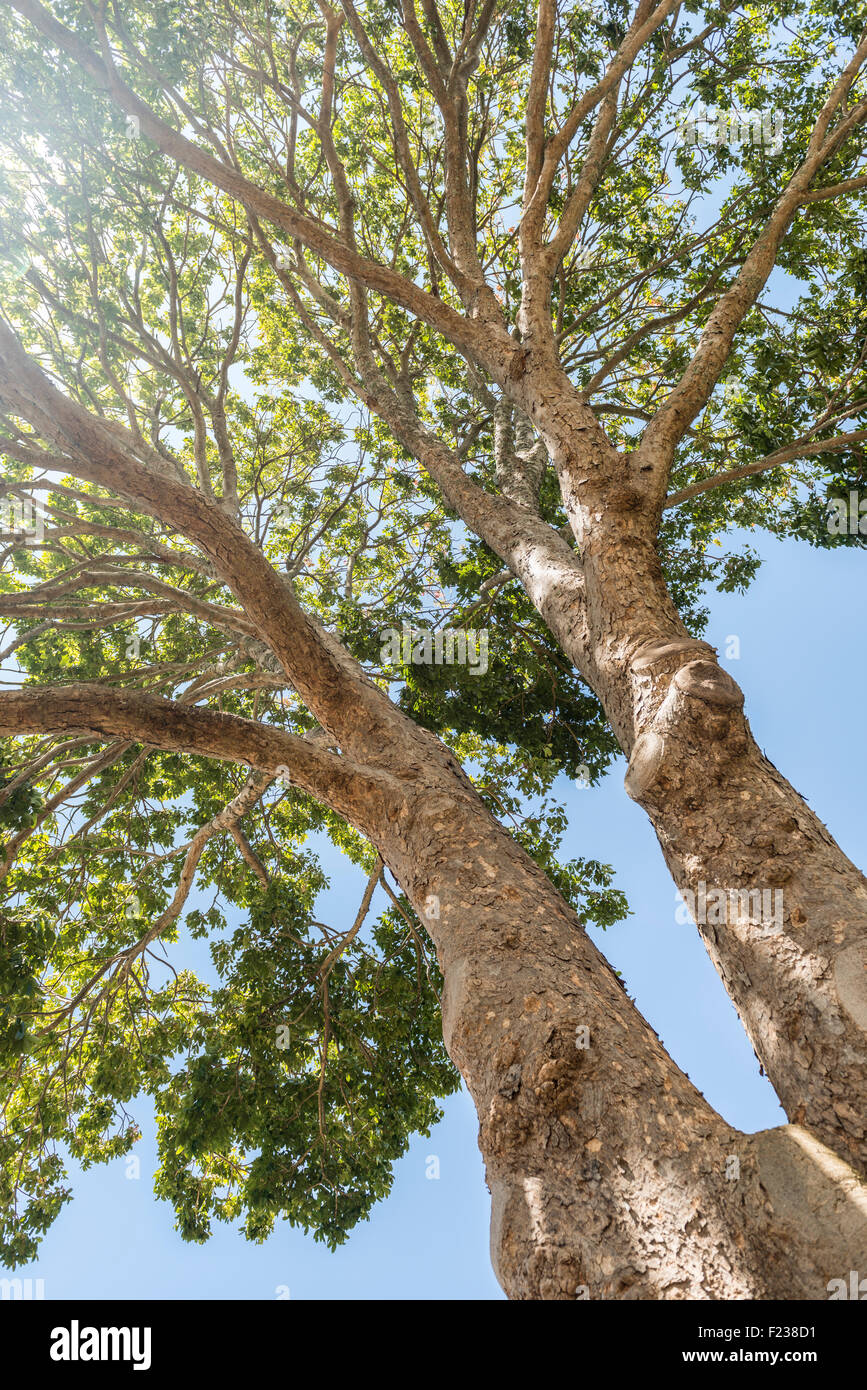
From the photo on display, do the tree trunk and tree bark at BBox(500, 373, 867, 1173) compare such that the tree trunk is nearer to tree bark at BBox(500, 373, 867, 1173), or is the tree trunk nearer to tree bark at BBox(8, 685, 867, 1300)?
tree bark at BBox(8, 685, 867, 1300)

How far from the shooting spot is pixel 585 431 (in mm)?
3688

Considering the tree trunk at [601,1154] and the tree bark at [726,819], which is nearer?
the tree trunk at [601,1154]

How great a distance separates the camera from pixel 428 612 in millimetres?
8273

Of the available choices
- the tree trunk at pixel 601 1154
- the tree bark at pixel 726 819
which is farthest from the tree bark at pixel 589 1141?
the tree bark at pixel 726 819

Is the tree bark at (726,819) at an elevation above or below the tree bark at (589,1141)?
above

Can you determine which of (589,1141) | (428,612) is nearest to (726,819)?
(589,1141)

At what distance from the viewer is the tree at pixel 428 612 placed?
1.86 meters

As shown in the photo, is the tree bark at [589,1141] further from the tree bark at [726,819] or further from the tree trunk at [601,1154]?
the tree bark at [726,819]

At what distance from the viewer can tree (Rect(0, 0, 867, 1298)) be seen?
186 centimetres

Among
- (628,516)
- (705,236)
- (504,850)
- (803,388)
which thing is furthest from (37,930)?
(705,236)

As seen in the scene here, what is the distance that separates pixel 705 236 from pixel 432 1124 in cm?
887
